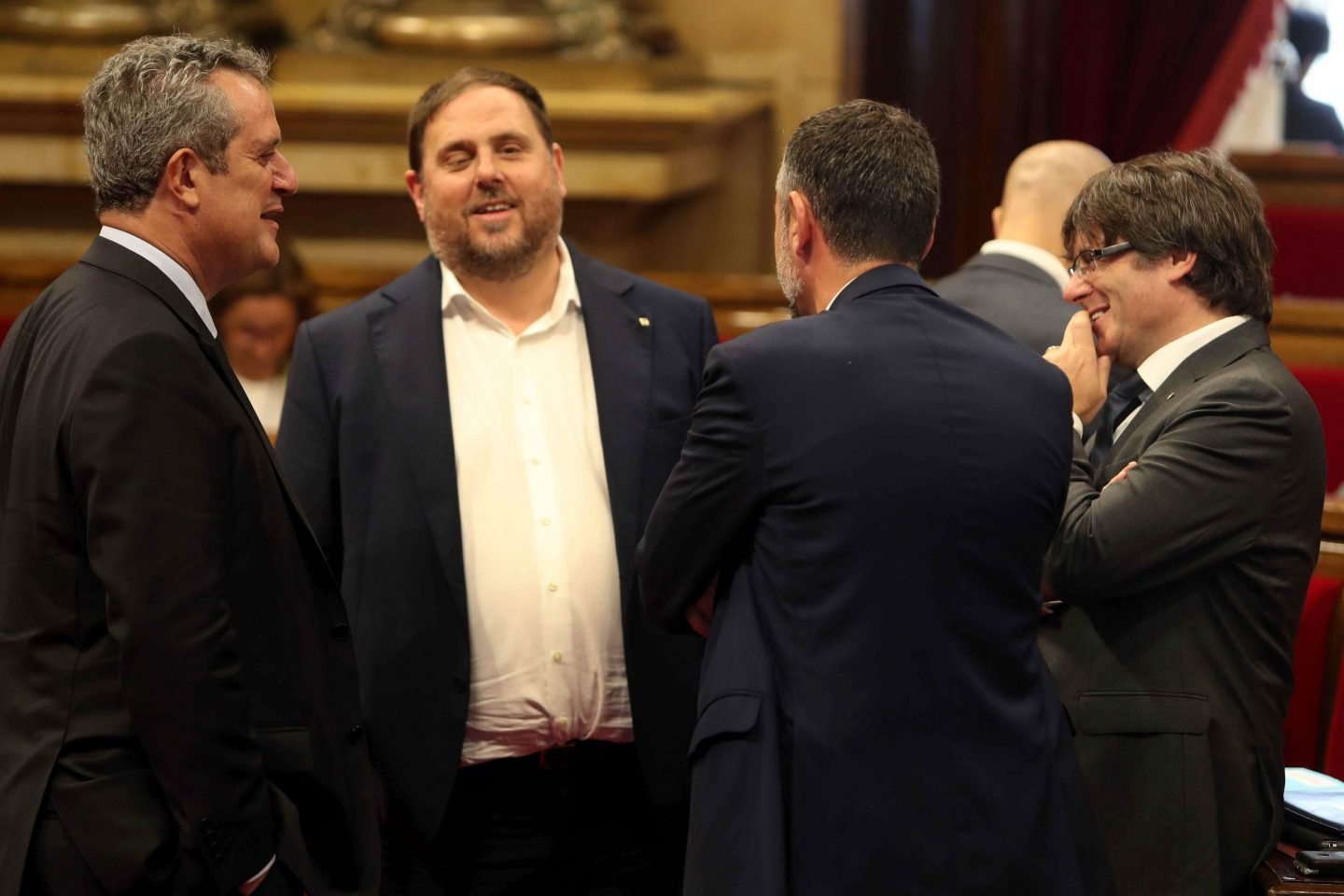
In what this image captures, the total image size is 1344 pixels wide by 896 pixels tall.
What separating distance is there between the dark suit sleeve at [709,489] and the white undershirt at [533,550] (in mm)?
575

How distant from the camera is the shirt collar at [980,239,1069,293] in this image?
3.13m

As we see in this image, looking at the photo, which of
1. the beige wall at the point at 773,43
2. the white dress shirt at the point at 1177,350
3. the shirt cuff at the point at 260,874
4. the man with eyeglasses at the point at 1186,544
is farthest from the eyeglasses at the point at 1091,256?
the beige wall at the point at 773,43

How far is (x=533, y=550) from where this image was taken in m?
2.49

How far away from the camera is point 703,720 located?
1855mm

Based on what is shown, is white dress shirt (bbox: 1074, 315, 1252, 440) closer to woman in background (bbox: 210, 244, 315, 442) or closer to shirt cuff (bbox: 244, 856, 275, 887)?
shirt cuff (bbox: 244, 856, 275, 887)

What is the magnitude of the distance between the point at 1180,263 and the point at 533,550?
1.05 m

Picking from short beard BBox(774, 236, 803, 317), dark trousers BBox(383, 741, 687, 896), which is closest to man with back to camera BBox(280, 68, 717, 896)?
dark trousers BBox(383, 741, 687, 896)

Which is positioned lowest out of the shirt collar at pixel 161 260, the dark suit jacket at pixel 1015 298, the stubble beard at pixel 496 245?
the dark suit jacket at pixel 1015 298

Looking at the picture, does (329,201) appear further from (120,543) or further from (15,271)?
(120,543)

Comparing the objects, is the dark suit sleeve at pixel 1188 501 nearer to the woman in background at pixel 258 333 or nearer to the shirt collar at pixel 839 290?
the shirt collar at pixel 839 290

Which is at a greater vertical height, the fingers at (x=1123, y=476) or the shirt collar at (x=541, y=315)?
the shirt collar at (x=541, y=315)

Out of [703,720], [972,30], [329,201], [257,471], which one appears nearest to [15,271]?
[329,201]

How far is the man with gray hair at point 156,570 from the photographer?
1.75 m

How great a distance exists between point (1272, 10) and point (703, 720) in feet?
12.7
